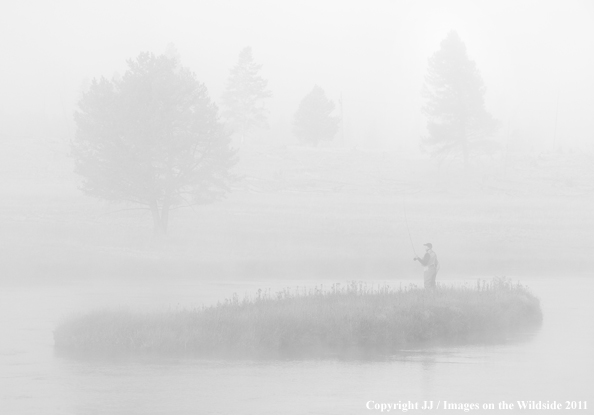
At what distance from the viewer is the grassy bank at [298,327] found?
59.4ft

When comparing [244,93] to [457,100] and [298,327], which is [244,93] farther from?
[298,327]

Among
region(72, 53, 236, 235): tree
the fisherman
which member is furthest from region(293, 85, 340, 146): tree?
the fisherman

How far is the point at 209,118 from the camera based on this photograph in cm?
4441

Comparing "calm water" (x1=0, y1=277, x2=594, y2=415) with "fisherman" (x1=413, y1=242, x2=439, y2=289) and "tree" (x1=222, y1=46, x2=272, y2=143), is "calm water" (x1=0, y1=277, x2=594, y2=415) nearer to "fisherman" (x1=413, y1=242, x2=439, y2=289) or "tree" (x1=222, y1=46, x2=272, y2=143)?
"fisherman" (x1=413, y1=242, x2=439, y2=289)

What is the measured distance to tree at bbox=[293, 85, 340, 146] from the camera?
87.5 meters

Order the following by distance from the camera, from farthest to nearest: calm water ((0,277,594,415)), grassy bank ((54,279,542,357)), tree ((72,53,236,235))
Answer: tree ((72,53,236,235)) → grassy bank ((54,279,542,357)) → calm water ((0,277,594,415))

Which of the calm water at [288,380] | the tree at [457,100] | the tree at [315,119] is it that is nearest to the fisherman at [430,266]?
the calm water at [288,380]

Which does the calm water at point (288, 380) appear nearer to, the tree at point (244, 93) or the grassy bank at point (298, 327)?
A: the grassy bank at point (298, 327)

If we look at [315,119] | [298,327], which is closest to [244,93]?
[315,119]

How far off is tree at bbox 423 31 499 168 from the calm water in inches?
2047

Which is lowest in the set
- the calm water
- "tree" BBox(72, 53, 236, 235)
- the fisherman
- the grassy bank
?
the calm water

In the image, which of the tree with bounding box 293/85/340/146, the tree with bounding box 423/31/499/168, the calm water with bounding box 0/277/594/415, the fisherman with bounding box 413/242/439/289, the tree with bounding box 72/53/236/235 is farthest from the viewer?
the tree with bounding box 293/85/340/146

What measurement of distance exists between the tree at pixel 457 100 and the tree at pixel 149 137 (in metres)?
32.2

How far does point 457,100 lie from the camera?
71.6 m
